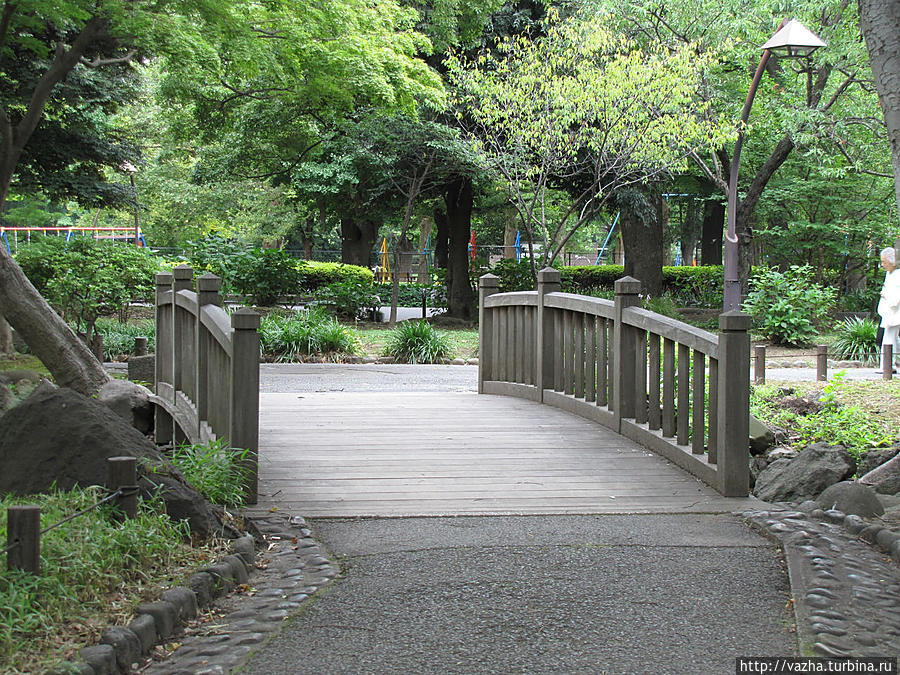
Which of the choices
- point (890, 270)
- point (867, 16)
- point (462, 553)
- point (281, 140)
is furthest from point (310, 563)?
point (281, 140)

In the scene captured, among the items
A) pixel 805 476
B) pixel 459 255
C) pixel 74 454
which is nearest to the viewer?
pixel 74 454

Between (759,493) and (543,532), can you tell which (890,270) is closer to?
(759,493)

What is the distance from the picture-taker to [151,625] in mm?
3670

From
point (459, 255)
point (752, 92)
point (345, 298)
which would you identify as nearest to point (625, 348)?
point (752, 92)

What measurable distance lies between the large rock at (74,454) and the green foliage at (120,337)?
10.4 m

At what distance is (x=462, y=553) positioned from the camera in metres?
4.84

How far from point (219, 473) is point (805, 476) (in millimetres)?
3998

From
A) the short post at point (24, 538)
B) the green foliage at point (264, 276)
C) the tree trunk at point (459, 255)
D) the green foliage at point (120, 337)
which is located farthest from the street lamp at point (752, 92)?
the short post at point (24, 538)

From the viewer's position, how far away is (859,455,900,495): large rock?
681 centimetres

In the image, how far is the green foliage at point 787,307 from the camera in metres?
19.3

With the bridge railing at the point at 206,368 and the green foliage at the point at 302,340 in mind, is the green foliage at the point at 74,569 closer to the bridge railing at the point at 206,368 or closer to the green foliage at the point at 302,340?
the bridge railing at the point at 206,368

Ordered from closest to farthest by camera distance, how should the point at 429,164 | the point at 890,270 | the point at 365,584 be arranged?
the point at 365,584
the point at 890,270
the point at 429,164

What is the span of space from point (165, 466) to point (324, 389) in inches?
317

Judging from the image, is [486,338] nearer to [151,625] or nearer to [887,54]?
[887,54]
